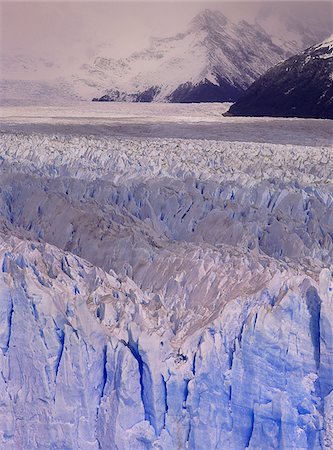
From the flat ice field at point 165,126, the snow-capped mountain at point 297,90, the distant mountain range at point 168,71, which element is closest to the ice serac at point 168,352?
the flat ice field at point 165,126

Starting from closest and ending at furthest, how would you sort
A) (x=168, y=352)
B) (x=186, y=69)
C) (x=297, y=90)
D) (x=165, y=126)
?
1. (x=168, y=352)
2. (x=165, y=126)
3. (x=297, y=90)
4. (x=186, y=69)

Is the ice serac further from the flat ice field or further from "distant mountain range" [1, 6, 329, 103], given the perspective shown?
"distant mountain range" [1, 6, 329, 103]

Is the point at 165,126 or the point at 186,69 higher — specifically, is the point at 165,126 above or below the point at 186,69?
below

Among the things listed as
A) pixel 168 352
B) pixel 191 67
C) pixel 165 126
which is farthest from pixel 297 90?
pixel 168 352

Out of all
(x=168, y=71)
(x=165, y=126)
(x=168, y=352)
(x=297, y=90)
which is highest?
(x=168, y=71)

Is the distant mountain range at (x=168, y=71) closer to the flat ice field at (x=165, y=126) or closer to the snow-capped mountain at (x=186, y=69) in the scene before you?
the snow-capped mountain at (x=186, y=69)

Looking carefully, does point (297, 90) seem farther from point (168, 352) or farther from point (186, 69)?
point (168, 352)

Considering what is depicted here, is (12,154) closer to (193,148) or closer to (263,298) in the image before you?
(193,148)
